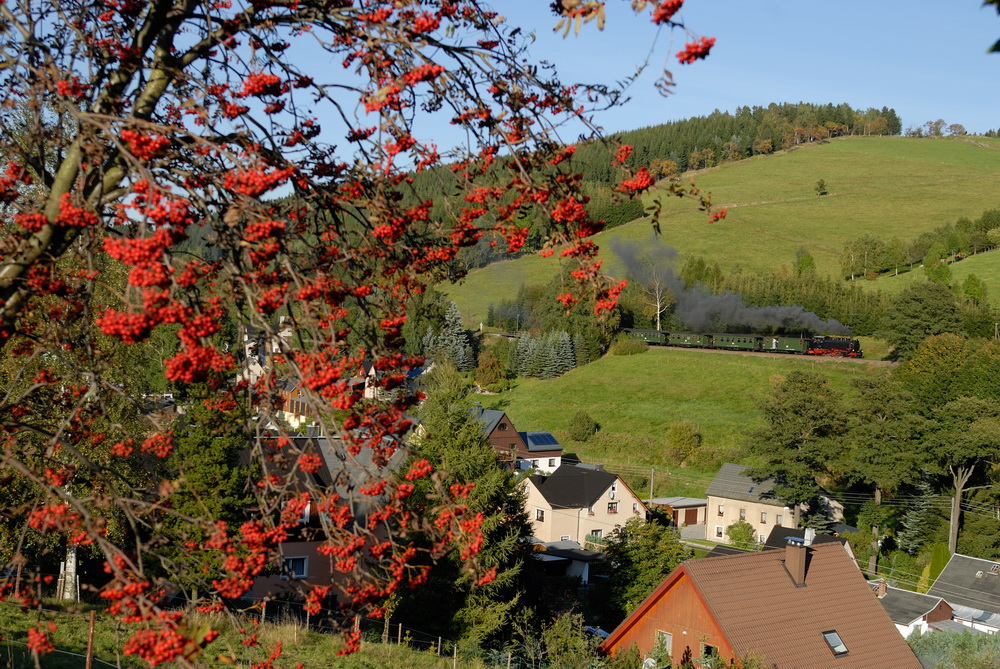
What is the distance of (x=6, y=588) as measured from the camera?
5.04 m

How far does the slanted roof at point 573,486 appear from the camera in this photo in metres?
46.3

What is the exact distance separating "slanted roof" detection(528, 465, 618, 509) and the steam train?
3386 centimetres

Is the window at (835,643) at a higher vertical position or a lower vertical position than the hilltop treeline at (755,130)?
lower

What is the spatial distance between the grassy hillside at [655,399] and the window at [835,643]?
31.7 metres

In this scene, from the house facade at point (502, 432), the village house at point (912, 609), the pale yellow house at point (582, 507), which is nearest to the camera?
the village house at point (912, 609)

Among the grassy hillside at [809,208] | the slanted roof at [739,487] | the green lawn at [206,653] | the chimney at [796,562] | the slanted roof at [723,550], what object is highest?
the grassy hillside at [809,208]

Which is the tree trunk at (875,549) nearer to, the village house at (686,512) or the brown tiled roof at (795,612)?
the village house at (686,512)

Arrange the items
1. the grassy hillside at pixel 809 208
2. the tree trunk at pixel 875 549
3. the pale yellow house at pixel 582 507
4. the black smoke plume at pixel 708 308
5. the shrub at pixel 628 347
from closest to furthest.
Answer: the tree trunk at pixel 875 549 < the pale yellow house at pixel 582 507 < the black smoke plume at pixel 708 308 < the shrub at pixel 628 347 < the grassy hillside at pixel 809 208

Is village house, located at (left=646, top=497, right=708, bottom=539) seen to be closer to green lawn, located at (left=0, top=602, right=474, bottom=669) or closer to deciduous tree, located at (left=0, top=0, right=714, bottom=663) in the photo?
green lawn, located at (left=0, top=602, right=474, bottom=669)

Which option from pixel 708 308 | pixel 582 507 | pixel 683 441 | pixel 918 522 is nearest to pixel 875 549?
pixel 918 522

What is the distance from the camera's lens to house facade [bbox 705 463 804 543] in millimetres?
49562

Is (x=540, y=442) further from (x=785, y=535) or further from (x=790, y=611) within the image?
(x=790, y=611)

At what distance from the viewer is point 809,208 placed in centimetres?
11619

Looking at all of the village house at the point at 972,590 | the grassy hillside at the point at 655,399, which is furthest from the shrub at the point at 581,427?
the village house at the point at 972,590
